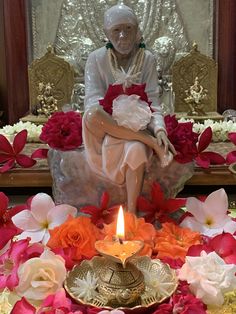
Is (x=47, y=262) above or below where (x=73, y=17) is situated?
below

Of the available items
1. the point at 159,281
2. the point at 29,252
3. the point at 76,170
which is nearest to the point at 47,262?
the point at 29,252

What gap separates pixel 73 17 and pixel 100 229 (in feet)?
10.7

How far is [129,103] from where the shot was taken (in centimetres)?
155

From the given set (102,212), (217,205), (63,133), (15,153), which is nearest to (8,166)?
(15,153)

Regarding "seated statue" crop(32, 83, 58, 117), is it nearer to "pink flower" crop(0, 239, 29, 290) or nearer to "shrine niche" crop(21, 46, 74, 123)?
"shrine niche" crop(21, 46, 74, 123)

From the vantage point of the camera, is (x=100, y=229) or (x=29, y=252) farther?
(x=100, y=229)

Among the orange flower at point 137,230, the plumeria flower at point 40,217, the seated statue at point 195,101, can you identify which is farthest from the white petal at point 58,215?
the seated statue at point 195,101

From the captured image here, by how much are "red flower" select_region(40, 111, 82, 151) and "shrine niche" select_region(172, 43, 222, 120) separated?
90.4 inches

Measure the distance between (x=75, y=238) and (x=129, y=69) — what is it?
2.27 ft

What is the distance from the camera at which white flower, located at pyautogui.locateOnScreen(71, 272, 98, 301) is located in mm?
989

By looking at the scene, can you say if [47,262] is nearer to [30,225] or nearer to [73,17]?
[30,225]

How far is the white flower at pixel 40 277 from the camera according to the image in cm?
105

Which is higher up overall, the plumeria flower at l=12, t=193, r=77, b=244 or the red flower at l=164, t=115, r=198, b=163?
the red flower at l=164, t=115, r=198, b=163

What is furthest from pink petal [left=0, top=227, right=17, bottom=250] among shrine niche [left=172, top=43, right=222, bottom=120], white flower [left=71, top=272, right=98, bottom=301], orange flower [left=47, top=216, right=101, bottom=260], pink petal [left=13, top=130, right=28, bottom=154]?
shrine niche [left=172, top=43, right=222, bottom=120]
